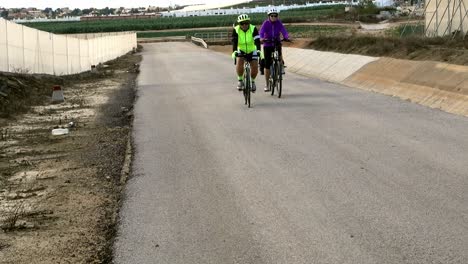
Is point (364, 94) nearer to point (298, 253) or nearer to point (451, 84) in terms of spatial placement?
point (451, 84)

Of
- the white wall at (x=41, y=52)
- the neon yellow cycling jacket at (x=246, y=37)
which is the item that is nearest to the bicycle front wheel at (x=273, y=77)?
the neon yellow cycling jacket at (x=246, y=37)

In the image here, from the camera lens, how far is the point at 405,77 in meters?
16.2

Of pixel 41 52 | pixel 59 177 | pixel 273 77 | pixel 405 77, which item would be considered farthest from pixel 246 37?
pixel 41 52

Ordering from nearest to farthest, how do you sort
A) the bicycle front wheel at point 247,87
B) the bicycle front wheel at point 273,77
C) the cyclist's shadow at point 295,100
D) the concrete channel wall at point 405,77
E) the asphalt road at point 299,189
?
1. the asphalt road at point 299,189
2. the concrete channel wall at point 405,77
3. the bicycle front wheel at point 247,87
4. the cyclist's shadow at point 295,100
5. the bicycle front wheel at point 273,77

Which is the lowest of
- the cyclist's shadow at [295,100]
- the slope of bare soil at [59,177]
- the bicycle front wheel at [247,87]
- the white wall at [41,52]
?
the slope of bare soil at [59,177]

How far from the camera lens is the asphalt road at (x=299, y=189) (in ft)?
17.0

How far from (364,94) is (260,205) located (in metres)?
9.75

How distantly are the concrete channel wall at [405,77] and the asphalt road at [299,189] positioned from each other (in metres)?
0.87

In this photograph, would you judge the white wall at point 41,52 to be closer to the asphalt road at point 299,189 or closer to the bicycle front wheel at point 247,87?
the bicycle front wheel at point 247,87

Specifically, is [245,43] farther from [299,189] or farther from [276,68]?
[299,189]

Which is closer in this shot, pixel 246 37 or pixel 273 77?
pixel 246 37

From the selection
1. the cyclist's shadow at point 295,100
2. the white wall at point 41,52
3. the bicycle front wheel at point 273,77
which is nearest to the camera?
the cyclist's shadow at point 295,100

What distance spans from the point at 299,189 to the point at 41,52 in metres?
19.8

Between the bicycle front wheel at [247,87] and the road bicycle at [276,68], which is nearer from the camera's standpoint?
the bicycle front wheel at [247,87]
